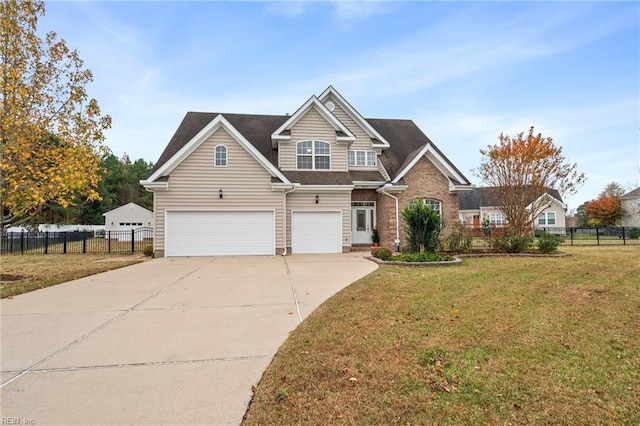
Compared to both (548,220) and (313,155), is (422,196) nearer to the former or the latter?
(313,155)

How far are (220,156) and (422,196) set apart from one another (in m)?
10.5

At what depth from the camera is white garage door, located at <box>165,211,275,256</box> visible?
1468cm

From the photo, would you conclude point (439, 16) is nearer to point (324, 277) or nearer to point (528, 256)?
point (528, 256)

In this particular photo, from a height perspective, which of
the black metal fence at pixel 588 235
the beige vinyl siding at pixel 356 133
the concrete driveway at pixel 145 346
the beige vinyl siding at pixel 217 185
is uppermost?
the beige vinyl siding at pixel 356 133

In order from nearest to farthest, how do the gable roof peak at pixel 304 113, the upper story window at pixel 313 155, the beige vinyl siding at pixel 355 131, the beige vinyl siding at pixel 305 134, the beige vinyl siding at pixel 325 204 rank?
the beige vinyl siding at pixel 325 204, the gable roof peak at pixel 304 113, the beige vinyl siding at pixel 305 134, the upper story window at pixel 313 155, the beige vinyl siding at pixel 355 131

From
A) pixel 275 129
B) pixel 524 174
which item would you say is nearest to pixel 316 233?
pixel 275 129

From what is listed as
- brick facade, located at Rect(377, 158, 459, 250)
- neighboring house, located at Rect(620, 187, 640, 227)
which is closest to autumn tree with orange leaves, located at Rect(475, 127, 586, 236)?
A: brick facade, located at Rect(377, 158, 459, 250)

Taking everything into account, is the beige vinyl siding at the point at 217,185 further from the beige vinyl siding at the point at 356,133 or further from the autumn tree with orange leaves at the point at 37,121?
the beige vinyl siding at the point at 356,133

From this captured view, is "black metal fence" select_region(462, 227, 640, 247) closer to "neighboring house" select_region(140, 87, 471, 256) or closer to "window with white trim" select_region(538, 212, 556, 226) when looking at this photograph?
"neighboring house" select_region(140, 87, 471, 256)

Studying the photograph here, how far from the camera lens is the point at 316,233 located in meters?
16.2

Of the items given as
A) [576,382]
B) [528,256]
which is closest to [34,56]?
[576,382]

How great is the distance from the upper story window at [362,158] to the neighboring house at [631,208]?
117 feet

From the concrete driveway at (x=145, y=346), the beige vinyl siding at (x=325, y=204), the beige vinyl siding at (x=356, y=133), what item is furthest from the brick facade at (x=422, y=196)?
the concrete driveway at (x=145, y=346)

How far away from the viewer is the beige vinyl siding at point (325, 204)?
1599cm
